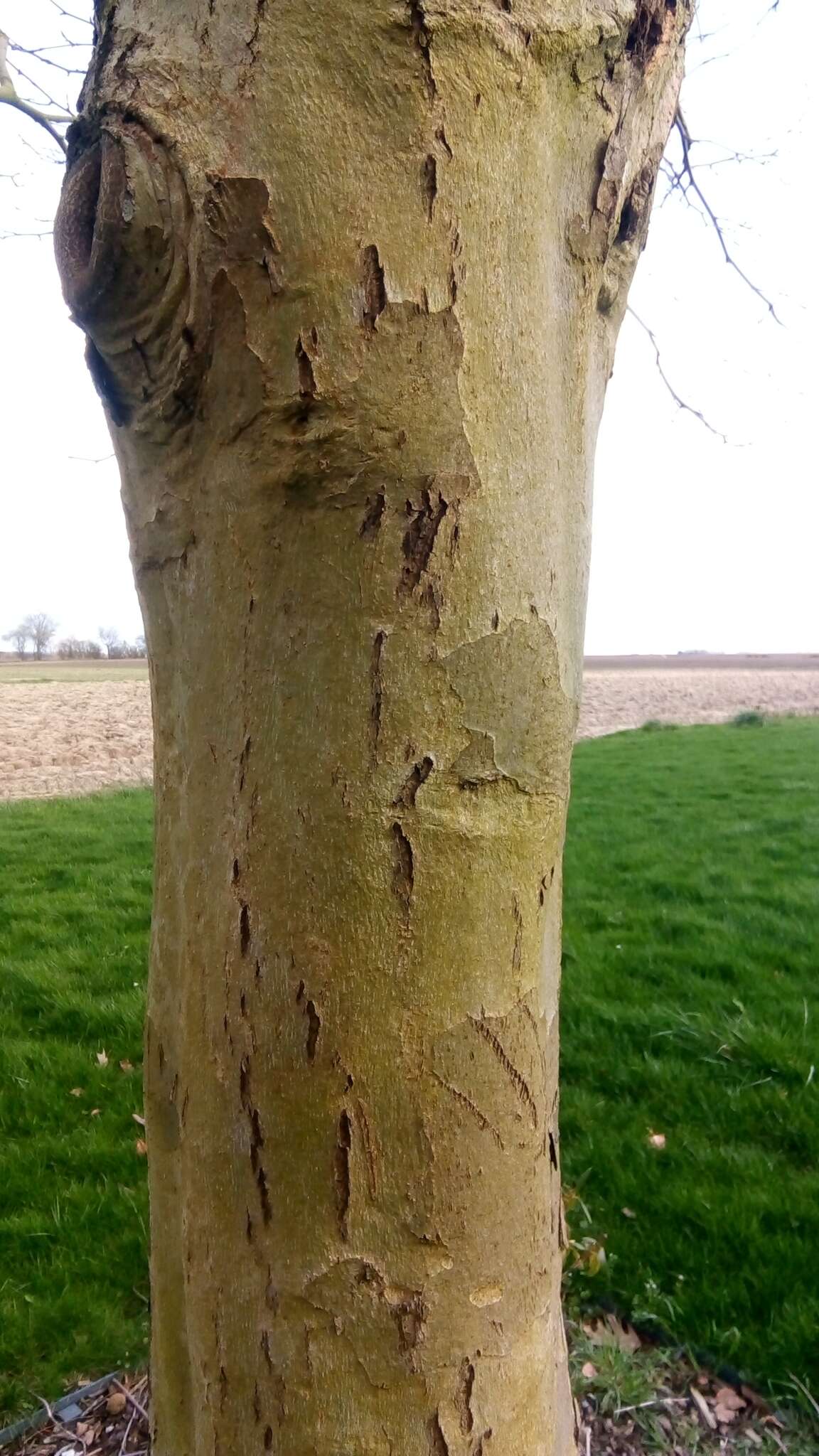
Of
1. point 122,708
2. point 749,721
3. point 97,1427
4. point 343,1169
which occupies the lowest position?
point 97,1427

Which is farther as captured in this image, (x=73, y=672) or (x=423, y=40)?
(x=73, y=672)

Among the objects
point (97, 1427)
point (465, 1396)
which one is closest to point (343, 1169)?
point (465, 1396)

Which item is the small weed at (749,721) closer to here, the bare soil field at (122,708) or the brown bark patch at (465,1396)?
the bare soil field at (122,708)

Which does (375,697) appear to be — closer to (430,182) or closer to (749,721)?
(430,182)

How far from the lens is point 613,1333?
226 centimetres

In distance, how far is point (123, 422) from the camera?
1044 mm

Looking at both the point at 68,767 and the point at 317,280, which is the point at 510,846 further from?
the point at 68,767

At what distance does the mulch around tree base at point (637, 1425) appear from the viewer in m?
1.90

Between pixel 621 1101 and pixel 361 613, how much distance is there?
2.85 m

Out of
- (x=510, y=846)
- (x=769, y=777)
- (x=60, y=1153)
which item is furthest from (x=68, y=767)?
(x=510, y=846)

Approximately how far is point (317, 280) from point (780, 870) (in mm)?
5833

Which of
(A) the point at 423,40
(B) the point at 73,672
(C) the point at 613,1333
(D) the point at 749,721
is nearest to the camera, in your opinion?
(A) the point at 423,40

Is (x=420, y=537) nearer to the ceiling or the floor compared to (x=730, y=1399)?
nearer to the ceiling

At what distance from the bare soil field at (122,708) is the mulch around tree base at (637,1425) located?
8.08m
